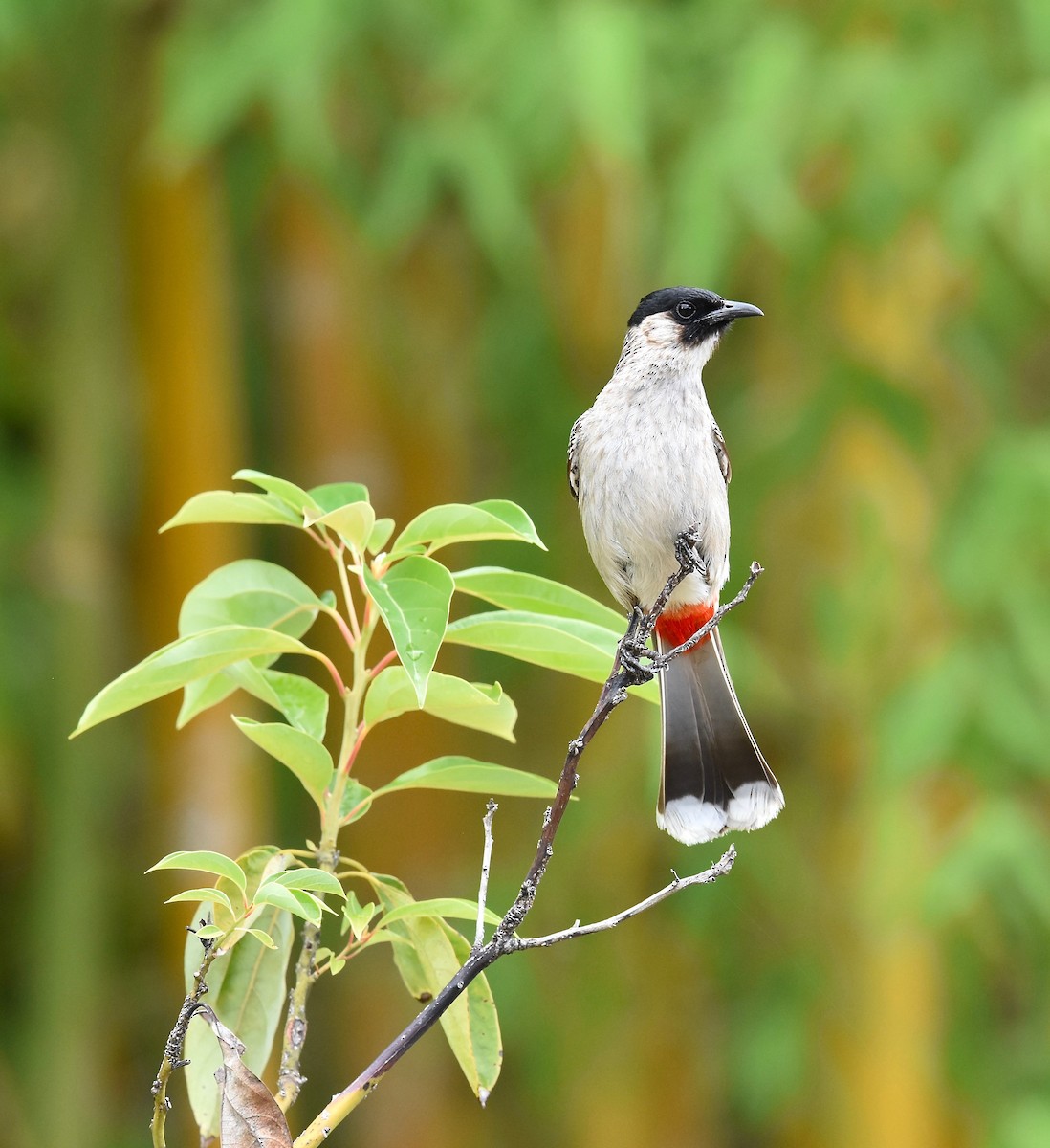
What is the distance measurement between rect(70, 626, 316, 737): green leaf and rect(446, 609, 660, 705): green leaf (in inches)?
6.3

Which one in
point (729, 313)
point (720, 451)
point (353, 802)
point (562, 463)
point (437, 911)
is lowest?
point (437, 911)

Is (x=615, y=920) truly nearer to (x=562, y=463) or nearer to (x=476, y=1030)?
(x=476, y=1030)

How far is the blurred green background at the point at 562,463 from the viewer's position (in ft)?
13.2

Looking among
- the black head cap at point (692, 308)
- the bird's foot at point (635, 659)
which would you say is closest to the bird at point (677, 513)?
the black head cap at point (692, 308)

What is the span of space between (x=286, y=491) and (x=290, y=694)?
0.21 meters

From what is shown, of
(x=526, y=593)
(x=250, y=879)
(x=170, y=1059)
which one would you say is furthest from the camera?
(x=526, y=593)

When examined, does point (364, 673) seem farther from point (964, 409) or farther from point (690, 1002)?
point (690, 1002)

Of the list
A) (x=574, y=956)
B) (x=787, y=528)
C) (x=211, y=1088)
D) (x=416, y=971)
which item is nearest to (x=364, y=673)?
(x=416, y=971)

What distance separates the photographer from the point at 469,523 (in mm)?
1316

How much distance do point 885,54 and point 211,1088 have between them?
11.7 ft

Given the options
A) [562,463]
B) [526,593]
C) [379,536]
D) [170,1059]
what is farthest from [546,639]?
[562,463]

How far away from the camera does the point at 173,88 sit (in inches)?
158

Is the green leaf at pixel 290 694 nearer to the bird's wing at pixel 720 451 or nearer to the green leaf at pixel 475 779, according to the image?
the green leaf at pixel 475 779

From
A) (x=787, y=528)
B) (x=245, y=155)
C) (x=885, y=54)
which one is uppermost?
(x=245, y=155)
